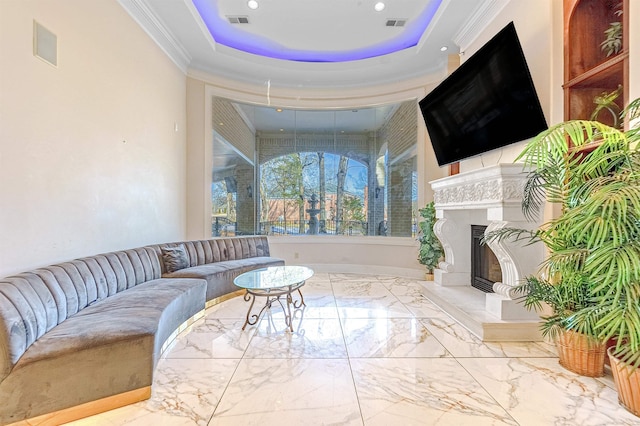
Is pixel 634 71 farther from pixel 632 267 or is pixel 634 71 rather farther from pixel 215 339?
pixel 215 339

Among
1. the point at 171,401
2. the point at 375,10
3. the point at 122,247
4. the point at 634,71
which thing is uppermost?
the point at 375,10

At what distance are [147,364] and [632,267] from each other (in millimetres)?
2915

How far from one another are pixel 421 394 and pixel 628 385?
125cm

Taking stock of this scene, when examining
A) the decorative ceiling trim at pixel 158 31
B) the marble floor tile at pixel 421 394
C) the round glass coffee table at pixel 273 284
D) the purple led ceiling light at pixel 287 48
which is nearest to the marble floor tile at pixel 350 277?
the round glass coffee table at pixel 273 284

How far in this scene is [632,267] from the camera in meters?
1.52

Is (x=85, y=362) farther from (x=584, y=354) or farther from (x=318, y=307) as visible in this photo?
(x=584, y=354)

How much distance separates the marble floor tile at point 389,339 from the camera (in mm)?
2594

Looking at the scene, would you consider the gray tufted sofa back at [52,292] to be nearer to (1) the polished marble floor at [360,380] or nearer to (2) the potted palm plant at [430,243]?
(1) the polished marble floor at [360,380]

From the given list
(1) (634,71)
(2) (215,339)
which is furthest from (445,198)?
(2) (215,339)

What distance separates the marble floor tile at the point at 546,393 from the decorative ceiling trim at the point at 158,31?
512 cm

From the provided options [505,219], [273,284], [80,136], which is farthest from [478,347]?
[80,136]

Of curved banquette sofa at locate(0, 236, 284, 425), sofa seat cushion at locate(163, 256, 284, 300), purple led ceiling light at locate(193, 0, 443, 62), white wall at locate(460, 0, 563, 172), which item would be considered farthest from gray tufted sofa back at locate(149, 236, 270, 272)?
white wall at locate(460, 0, 563, 172)

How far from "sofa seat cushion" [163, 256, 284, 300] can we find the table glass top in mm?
540

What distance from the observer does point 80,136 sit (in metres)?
2.81
